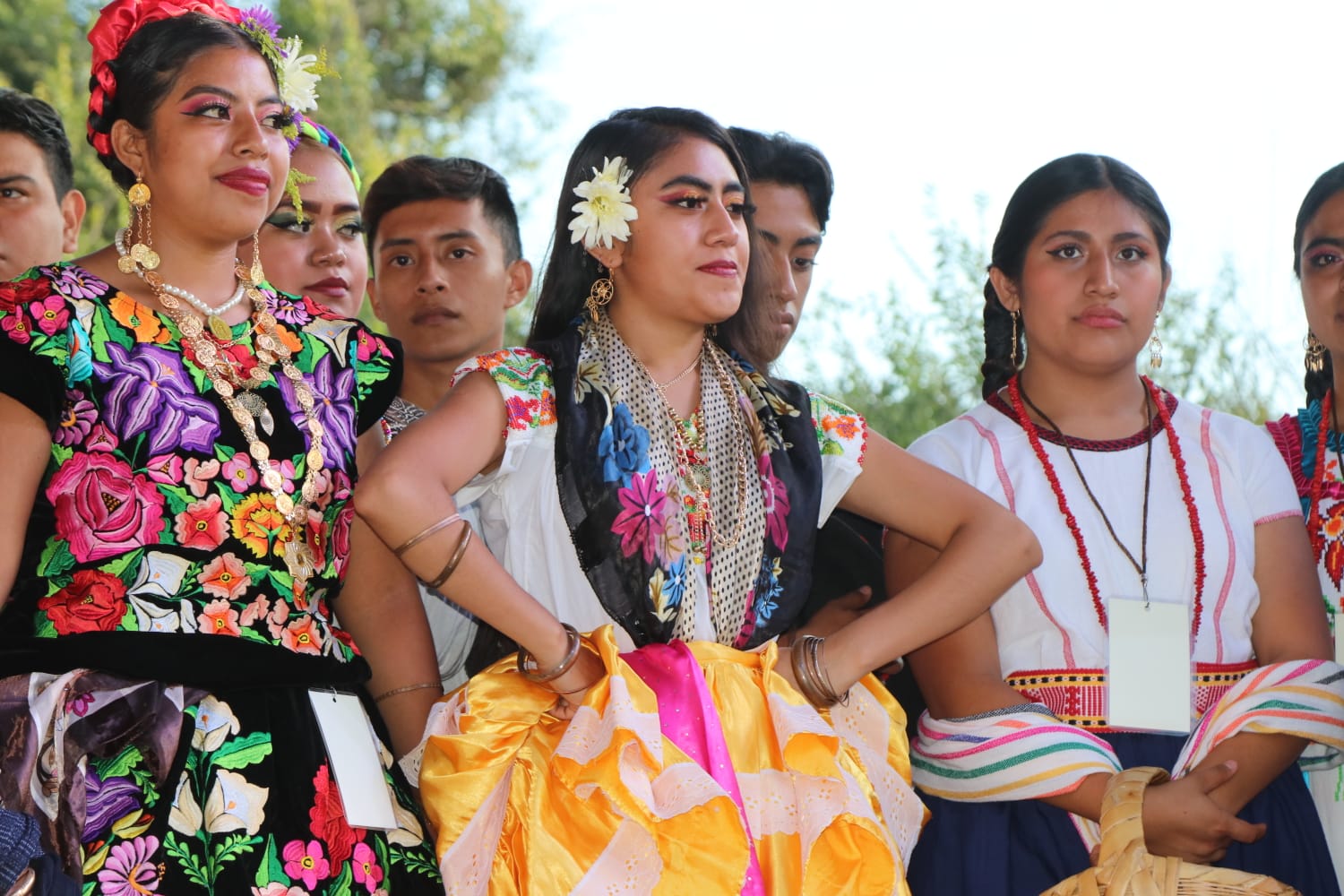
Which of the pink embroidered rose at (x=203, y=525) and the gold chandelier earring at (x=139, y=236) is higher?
the gold chandelier earring at (x=139, y=236)

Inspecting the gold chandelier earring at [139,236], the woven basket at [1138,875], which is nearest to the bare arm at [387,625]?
the gold chandelier earring at [139,236]

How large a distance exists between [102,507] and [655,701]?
0.86m

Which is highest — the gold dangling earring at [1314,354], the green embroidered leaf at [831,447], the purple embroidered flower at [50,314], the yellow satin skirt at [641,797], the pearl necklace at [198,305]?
the gold dangling earring at [1314,354]

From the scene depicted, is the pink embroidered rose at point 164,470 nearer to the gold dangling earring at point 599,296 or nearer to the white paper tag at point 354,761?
the white paper tag at point 354,761

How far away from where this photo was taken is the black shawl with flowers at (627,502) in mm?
2480

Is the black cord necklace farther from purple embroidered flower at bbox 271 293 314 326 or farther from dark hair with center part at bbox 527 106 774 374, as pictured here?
purple embroidered flower at bbox 271 293 314 326

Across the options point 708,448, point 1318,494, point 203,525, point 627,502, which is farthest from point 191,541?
point 1318,494

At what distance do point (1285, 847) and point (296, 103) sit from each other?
2.24 m

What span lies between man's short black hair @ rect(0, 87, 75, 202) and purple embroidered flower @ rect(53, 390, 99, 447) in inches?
60.4

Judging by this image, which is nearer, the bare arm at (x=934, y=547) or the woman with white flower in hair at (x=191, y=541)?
the woman with white flower in hair at (x=191, y=541)

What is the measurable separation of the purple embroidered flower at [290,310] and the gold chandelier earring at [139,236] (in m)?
0.21

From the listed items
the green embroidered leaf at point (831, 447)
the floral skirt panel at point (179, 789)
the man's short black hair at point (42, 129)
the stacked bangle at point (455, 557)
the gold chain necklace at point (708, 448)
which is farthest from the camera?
the man's short black hair at point (42, 129)

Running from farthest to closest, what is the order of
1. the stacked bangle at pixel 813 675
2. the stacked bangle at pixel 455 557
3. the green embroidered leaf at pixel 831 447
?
the green embroidered leaf at pixel 831 447 → the stacked bangle at pixel 813 675 → the stacked bangle at pixel 455 557

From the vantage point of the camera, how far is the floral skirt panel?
2.02 meters
